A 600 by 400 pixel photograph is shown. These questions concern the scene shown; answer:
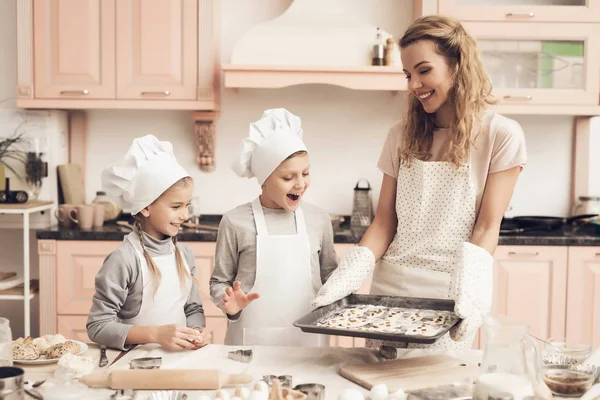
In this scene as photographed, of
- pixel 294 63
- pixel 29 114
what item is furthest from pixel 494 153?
pixel 29 114

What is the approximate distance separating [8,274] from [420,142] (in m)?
2.40

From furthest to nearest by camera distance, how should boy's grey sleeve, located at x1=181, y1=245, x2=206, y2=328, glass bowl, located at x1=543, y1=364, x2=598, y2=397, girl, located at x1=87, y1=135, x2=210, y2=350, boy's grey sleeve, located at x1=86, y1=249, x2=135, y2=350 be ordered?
boy's grey sleeve, located at x1=181, y1=245, x2=206, y2=328 < girl, located at x1=87, y1=135, x2=210, y2=350 < boy's grey sleeve, located at x1=86, y1=249, x2=135, y2=350 < glass bowl, located at x1=543, y1=364, x2=598, y2=397

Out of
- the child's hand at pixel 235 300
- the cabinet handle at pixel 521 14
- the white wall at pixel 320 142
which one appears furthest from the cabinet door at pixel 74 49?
the child's hand at pixel 235 300

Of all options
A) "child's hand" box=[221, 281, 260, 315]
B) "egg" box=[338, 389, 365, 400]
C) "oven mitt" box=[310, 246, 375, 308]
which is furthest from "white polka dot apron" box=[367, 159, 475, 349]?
"egg" box=[338, 389, 365, 400]

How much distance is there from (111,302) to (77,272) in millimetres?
1641

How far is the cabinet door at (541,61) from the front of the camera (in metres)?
3.46

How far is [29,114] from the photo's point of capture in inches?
141

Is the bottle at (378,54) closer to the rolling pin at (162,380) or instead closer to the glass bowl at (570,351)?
the glass bowl at (570,351)

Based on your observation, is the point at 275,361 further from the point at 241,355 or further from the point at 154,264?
the point at 154,264

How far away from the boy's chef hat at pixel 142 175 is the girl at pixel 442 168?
54cm

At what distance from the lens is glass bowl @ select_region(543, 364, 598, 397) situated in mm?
1320

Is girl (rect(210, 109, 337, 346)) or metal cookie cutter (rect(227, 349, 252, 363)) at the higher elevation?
girl (rect(210, 109, 337, 346))

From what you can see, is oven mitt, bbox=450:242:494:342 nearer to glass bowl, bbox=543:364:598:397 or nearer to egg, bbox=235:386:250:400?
glass bowl, bbox=543:364:598:397

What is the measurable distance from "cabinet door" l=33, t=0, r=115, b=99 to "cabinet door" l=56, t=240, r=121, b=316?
0.74m
